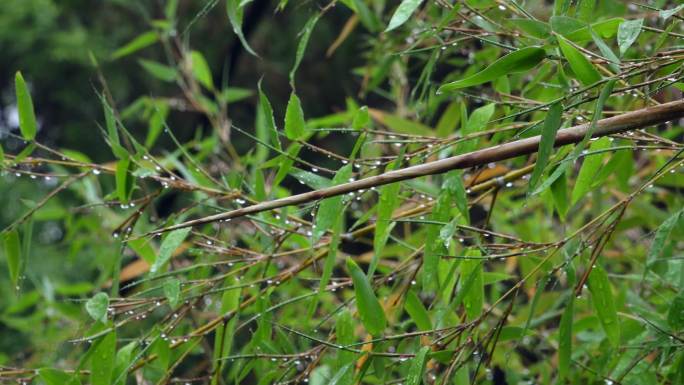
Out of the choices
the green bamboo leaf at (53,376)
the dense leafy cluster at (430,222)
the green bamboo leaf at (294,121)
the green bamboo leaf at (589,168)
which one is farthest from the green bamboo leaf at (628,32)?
the green bamboo leaf at (53,376)

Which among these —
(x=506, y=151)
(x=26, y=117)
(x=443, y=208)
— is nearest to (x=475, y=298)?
(x=443, y=208)

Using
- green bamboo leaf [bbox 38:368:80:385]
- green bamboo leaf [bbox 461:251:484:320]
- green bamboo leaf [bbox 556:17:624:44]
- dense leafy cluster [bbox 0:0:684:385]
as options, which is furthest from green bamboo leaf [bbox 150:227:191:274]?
green bamboo leaf [bbox 556:17:624:44]

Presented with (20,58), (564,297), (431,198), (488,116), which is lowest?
(20,58)

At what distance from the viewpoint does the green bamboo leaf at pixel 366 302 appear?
656 mm

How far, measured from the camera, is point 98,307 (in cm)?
71

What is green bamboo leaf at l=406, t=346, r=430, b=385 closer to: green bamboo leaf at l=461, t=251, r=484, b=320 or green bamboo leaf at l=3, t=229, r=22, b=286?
green bamboo leaf at l=461, t=251, r=484, b=320

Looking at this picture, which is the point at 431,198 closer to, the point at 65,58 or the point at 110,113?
the point at 110,113

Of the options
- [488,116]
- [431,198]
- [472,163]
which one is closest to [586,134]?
[472,163]

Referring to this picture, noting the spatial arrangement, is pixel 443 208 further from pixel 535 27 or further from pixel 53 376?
pixel 53 376

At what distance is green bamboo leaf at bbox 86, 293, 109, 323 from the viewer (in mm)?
703

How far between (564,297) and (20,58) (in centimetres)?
314

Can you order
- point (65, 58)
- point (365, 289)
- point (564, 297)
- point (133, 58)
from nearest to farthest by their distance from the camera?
point (365, 289)
point (564, 297)
point (65, 58)
point (133, 58)

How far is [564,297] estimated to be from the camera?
3.27 feet

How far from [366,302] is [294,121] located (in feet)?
0.47
